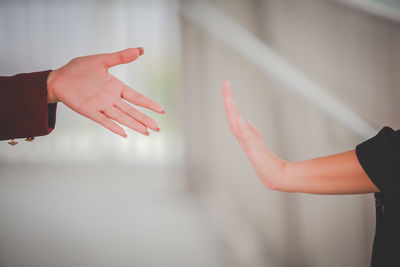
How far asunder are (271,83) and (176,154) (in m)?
0.69

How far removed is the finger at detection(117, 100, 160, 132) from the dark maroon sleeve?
7.0 inches

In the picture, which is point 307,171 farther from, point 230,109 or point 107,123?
point 107,123

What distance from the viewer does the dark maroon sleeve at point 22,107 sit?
69cm

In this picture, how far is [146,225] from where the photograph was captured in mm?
1750

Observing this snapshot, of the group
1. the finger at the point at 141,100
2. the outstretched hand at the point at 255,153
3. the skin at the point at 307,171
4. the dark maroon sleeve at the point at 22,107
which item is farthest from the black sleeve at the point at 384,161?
the dark maroon sleeve at the point at 22,107

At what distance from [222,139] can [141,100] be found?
40.2 inches

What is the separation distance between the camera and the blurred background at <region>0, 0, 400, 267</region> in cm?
171

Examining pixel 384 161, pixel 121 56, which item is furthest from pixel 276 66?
pixel 384 161

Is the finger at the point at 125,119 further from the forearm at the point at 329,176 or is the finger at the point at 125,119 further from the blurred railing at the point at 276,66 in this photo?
the blurred railing at the point at 276,66

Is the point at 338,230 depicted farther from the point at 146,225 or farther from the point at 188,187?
the point at 146,225

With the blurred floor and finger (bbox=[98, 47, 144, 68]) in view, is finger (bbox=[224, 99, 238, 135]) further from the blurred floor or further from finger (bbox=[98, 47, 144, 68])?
→ the blurred floor

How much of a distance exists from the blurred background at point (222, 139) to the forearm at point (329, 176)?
3.65 feet

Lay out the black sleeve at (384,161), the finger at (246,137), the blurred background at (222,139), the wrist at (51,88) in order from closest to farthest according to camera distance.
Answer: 1. the black sleeve at (384,161)
2. the finger at (246,137)
3. the wrist at (51,88)
4. the blurred background at (222,139)

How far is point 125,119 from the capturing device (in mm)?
746
